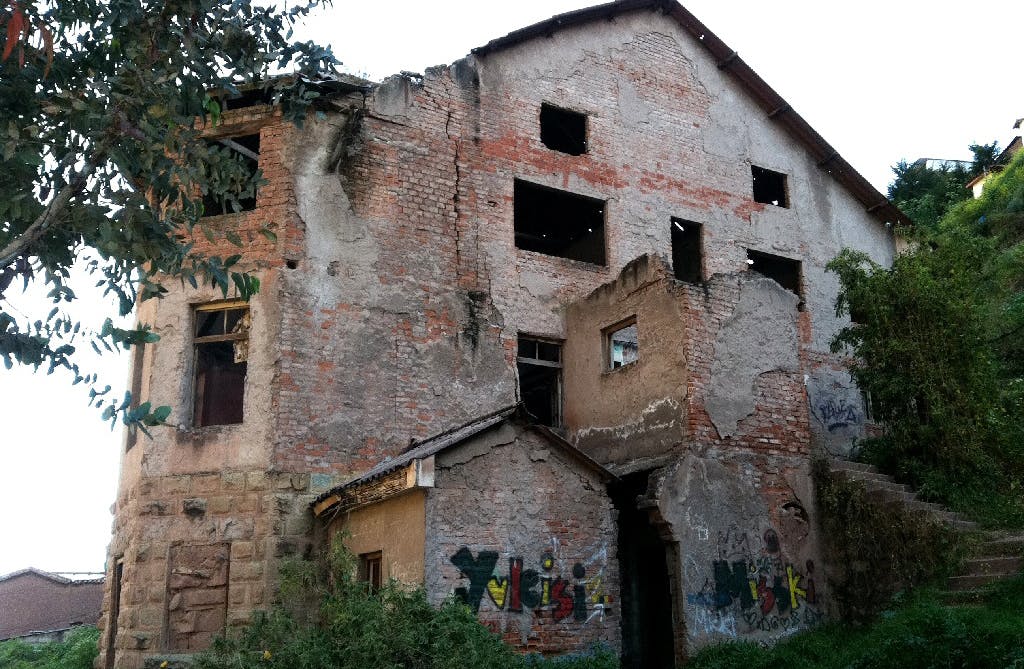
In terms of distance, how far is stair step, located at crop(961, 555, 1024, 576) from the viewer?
10.9 meters

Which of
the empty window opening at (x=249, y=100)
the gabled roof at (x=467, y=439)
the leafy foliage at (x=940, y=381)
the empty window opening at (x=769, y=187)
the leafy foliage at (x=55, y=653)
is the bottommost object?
the leafy foliage at (x=55, y=653)

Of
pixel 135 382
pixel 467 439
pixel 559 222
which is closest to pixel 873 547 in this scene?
pixel 467 439

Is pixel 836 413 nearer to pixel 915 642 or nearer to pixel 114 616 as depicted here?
pixel 915 642

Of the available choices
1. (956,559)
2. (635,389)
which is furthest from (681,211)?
(956,559)

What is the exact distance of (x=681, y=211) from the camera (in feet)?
55.5

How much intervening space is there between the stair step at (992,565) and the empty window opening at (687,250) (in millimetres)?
6968

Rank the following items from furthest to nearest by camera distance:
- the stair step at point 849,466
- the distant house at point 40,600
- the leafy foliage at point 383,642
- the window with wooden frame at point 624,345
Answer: the distant house at point 40,600 < the window with wooden frame at point 624,345 < the stair step at point 849,466 < the leafy foliage at point 383,642

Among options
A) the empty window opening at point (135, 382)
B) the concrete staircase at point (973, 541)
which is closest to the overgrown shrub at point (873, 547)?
the concrete staircase at point (973, 541)

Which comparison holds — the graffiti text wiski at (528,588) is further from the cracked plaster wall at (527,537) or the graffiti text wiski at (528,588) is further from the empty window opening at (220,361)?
the empty window opening at (220,361)

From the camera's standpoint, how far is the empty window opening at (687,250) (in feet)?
56.2

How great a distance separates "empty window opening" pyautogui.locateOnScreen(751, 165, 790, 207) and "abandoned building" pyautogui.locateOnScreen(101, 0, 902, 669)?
5.69 ft

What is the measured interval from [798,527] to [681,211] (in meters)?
6.56

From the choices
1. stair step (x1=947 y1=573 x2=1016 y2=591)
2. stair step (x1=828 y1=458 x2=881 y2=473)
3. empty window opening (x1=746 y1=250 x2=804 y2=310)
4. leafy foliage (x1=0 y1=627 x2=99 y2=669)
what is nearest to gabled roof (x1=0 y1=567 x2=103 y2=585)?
leafy foliage (x1=0 y1=627 x2=99 y2=669)

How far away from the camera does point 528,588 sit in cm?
1055
